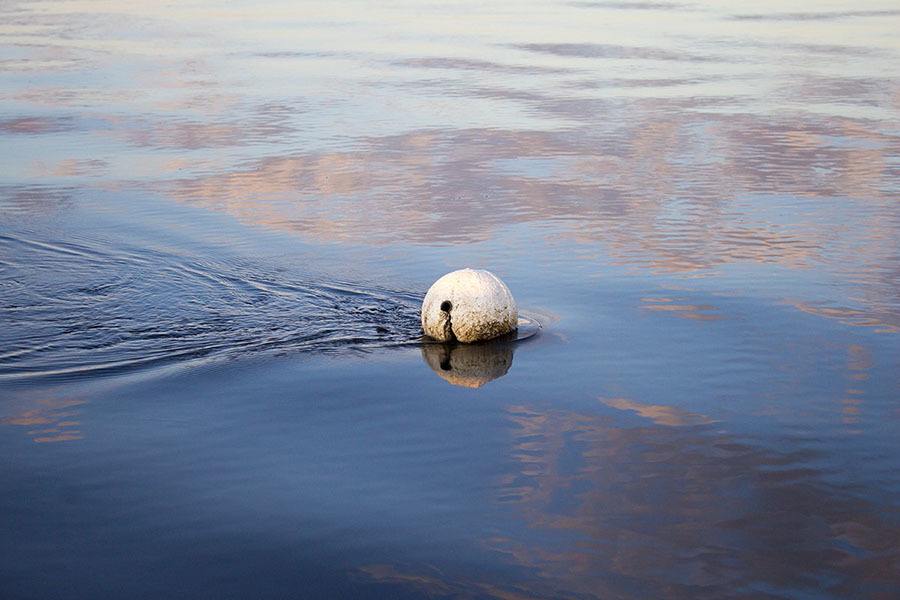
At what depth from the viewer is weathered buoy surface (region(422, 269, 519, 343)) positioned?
9.64 metres

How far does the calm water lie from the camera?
6613 millimetres

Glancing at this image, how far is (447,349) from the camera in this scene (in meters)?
9.73

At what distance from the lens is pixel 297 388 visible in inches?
350

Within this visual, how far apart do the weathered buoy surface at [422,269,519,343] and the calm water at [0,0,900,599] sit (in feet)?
0.57

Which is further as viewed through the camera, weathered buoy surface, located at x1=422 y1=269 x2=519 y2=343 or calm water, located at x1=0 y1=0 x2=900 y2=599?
weathered buoy surface, located at x1=422 y1=269 x2=519 y2=343

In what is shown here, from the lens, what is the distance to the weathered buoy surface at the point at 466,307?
9641 millimetres

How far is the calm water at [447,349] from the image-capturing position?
661cm

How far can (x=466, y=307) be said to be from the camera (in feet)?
31.7

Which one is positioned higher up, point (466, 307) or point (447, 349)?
point (466, 307)

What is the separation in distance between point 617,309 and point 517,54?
650 inches

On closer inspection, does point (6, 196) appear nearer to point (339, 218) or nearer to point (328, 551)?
point (339, 218)

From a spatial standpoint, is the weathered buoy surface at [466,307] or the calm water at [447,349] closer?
the calm water at [447,349]

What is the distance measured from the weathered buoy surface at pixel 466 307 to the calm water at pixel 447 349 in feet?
0.57

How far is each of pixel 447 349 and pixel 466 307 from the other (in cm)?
34
